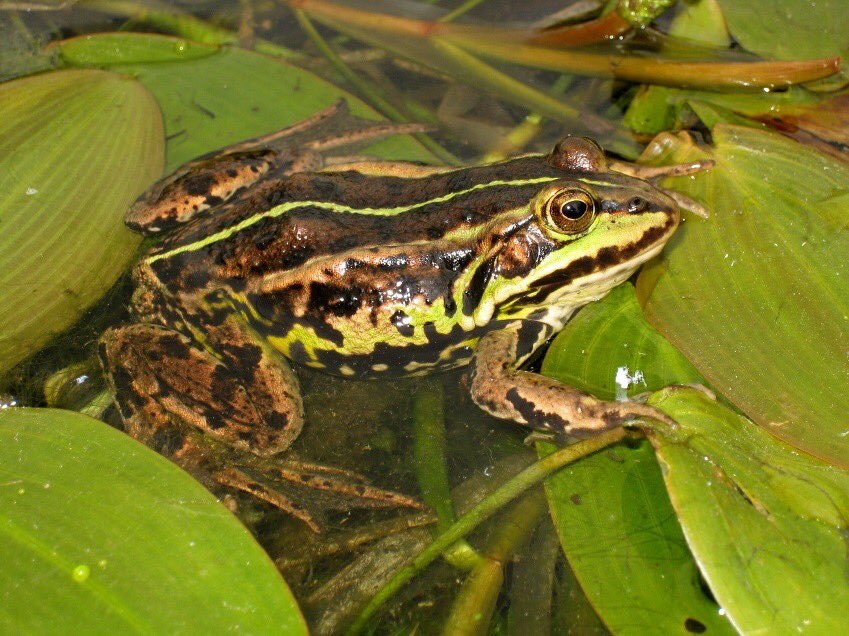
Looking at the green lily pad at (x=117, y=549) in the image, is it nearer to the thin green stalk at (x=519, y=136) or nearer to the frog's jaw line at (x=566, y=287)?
the frog's jaw line at (x=566, y=287)

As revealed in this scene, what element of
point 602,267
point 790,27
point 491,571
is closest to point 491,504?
point 491,571

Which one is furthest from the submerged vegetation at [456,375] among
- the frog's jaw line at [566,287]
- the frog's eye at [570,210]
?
the frog's eye at [570,210]

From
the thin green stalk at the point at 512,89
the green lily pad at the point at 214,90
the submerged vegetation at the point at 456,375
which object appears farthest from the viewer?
the thin green stalk at the point at 512,89

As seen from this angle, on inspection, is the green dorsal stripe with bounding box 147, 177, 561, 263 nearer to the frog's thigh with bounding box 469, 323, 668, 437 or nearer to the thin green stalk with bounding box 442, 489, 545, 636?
the frog's thigh with bounding box 469, 323, 668, 437

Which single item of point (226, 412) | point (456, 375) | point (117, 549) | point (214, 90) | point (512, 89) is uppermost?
point (214, 90)

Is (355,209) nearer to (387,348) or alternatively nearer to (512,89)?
(387,348)

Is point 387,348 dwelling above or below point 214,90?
below
